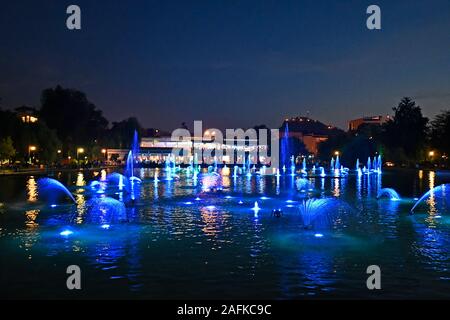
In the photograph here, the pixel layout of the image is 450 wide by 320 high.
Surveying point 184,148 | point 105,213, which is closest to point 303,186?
point 105,213

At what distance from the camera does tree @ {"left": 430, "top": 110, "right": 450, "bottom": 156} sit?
262ft

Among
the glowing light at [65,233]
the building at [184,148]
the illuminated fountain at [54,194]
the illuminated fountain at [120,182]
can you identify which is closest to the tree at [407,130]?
the building at [184,148]

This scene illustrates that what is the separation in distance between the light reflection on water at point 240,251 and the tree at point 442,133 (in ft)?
208

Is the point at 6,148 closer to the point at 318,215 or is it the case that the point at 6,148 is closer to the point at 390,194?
the point at 390,194

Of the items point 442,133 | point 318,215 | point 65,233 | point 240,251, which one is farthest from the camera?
point 442,133

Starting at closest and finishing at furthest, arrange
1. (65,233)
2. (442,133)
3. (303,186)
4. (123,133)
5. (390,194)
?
(65,233) < (390,194) < (303,186) < (442,133) < (123,133)

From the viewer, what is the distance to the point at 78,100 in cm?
9469

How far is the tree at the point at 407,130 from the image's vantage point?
10231 cm

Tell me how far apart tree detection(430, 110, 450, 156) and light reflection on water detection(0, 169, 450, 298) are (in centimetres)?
6334

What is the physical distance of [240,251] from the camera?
535 inches

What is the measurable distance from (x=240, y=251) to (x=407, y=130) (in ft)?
324

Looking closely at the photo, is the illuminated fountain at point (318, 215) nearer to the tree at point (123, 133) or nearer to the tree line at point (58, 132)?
the tree line at point (58, 132)
